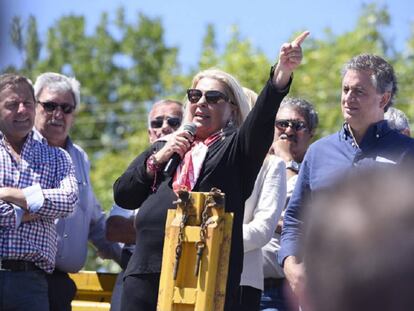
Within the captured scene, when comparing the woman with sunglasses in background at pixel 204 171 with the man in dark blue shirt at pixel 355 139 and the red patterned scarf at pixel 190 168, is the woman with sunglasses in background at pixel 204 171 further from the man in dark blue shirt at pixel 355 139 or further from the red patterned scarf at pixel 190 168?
the man in dark blue shirt at pixel 355 139

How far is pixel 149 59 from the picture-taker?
38.7 m

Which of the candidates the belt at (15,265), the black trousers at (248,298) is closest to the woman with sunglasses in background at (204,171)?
the black trousers at (248,298)

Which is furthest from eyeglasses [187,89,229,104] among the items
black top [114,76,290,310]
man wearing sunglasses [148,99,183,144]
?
man wearing sunglasses [148,99,183,144]

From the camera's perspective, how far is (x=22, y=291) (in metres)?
5.69

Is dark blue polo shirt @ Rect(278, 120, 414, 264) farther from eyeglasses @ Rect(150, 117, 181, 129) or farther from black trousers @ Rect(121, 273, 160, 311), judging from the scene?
eyeglasses @ Rect(150, 117, 181, 129)

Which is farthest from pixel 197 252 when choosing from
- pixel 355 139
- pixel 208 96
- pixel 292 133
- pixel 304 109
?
pixel 304 109

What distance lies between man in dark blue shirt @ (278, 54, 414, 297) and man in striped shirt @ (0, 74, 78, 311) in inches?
53.9

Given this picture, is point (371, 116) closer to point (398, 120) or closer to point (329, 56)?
point (398, 120)

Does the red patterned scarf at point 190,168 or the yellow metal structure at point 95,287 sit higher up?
the red patterned scarf at point 190,168

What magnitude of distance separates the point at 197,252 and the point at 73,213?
86.9 inches

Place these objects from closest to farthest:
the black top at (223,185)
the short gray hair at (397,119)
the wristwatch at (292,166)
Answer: the black top at (223,185)
the short gray hair at (397,119)
the wristwatch at (292,166)

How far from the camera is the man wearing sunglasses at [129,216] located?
637 cm

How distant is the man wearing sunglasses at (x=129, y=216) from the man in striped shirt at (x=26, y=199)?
0.59 m

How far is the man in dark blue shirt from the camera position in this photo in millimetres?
5160
